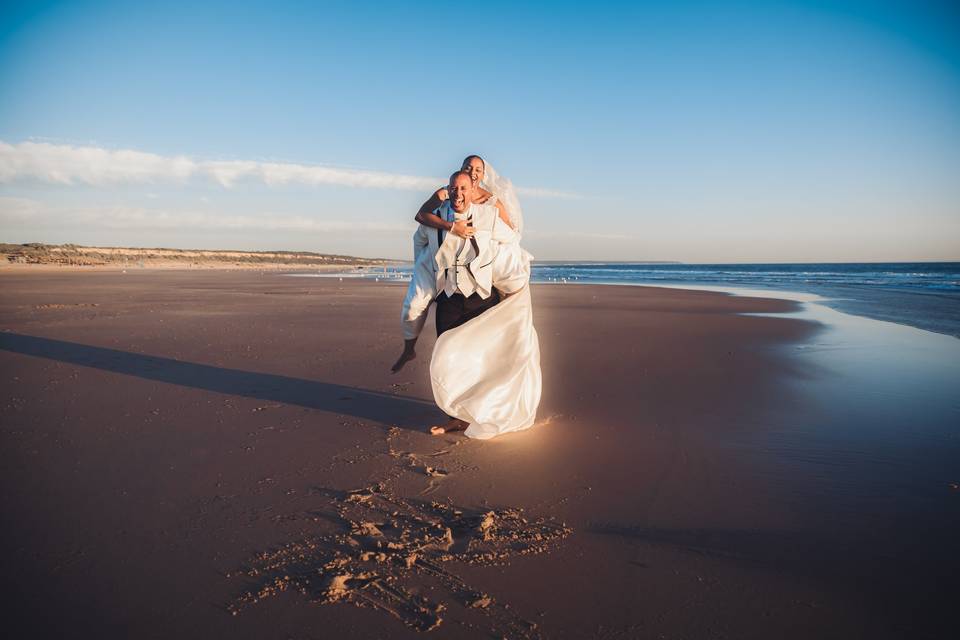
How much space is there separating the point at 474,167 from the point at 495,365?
5.54 ft

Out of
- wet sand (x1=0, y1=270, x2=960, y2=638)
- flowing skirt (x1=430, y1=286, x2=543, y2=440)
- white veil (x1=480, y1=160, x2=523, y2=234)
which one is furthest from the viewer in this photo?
white veil (x1=480, y1=160, x2=523, y2=234)

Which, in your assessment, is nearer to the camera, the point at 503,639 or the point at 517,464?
the point at 503,639

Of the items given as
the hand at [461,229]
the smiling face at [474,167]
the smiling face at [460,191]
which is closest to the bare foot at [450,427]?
the hand at [461,229]

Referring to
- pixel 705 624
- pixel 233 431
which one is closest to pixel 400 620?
pixel 705 624

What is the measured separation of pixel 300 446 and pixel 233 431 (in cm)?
75

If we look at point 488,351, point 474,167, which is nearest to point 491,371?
point 488,351

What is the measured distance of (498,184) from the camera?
16.6 feet

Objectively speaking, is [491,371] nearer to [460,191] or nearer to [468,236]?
[468,236]

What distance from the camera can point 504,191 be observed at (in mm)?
5043

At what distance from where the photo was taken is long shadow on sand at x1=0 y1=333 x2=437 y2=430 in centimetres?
533

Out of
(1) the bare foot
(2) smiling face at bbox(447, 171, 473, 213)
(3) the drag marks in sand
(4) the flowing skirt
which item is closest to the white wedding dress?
(4) the flowing skirt

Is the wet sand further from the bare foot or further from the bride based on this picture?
the bride

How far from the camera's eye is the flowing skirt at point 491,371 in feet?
15.0

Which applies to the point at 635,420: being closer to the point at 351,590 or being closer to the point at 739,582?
the point at 739,582
